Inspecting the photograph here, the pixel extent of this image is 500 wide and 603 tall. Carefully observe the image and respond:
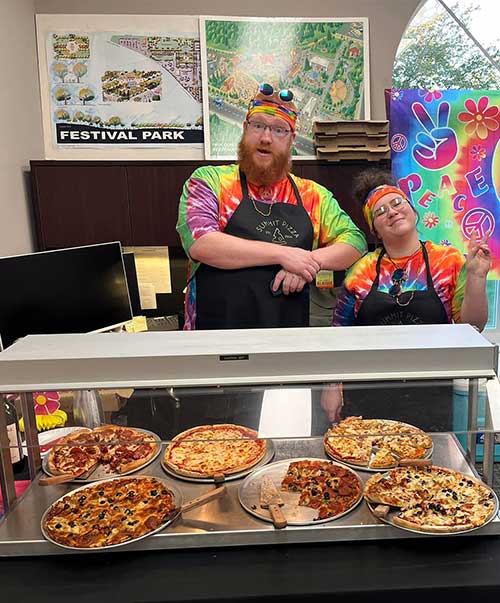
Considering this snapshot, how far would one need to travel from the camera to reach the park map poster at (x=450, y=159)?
3.03 m

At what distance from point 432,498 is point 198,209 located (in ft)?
4.29

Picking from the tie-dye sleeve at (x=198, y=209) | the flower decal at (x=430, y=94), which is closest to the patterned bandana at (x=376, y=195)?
the tie-dye sleeve at (x=198, y=209)

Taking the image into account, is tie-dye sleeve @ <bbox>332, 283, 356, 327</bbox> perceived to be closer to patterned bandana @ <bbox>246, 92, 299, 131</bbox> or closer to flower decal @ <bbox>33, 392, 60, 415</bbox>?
patterned bandana @ <bbox>246, 92, 299, 131</bbox>

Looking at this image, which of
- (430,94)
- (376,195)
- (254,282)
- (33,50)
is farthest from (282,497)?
(33,50)

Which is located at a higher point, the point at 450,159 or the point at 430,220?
the point at 450,159

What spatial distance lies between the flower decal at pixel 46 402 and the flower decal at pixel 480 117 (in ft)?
9.39

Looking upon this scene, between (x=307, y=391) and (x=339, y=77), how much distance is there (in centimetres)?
270

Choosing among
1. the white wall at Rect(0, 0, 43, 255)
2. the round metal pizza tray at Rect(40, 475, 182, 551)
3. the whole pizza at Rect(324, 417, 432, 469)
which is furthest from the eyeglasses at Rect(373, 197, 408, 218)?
the white wall at Rect(0, 0, 43, 255)

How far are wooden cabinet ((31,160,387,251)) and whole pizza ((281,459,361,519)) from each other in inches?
76.8

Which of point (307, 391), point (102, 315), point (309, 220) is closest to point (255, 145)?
point (309, 220)

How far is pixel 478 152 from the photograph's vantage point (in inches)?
123

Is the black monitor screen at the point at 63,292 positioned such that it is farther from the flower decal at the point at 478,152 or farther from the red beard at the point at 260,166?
the flower decal at the point at 478,152

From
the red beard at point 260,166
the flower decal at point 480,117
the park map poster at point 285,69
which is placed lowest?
the red beard at point 260,166

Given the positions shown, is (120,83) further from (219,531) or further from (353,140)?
(219,531)
